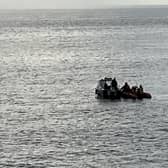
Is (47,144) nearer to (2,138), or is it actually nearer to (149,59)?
(2,138)

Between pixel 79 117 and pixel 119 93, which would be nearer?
pixel 79 117

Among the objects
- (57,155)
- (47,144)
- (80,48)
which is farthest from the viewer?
(80,48)

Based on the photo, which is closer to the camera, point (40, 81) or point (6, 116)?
point (6, 116)

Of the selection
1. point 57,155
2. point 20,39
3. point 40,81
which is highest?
point 20,39

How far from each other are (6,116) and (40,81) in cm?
2475

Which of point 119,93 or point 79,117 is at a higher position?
point 119,93

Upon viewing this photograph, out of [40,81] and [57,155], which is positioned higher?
[40,81]

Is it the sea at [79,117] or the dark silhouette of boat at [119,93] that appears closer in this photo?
the sea at [79,117]

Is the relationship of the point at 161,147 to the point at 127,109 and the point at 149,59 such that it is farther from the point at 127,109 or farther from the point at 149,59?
the point at 149,59

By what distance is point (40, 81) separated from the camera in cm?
8156

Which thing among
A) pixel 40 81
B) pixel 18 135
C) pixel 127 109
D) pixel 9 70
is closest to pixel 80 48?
pixel 9 70

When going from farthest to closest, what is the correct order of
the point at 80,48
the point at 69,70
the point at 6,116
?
1. the point at 80,48
2. the point at 69,70
3. the point at 6,116

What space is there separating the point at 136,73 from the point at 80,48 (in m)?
51.2

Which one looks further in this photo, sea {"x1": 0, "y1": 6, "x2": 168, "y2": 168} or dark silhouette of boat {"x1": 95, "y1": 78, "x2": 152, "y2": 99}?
dark silhouette of boat {"x1": 95, "y1": 78, "x2": 152, "y2": 99}
